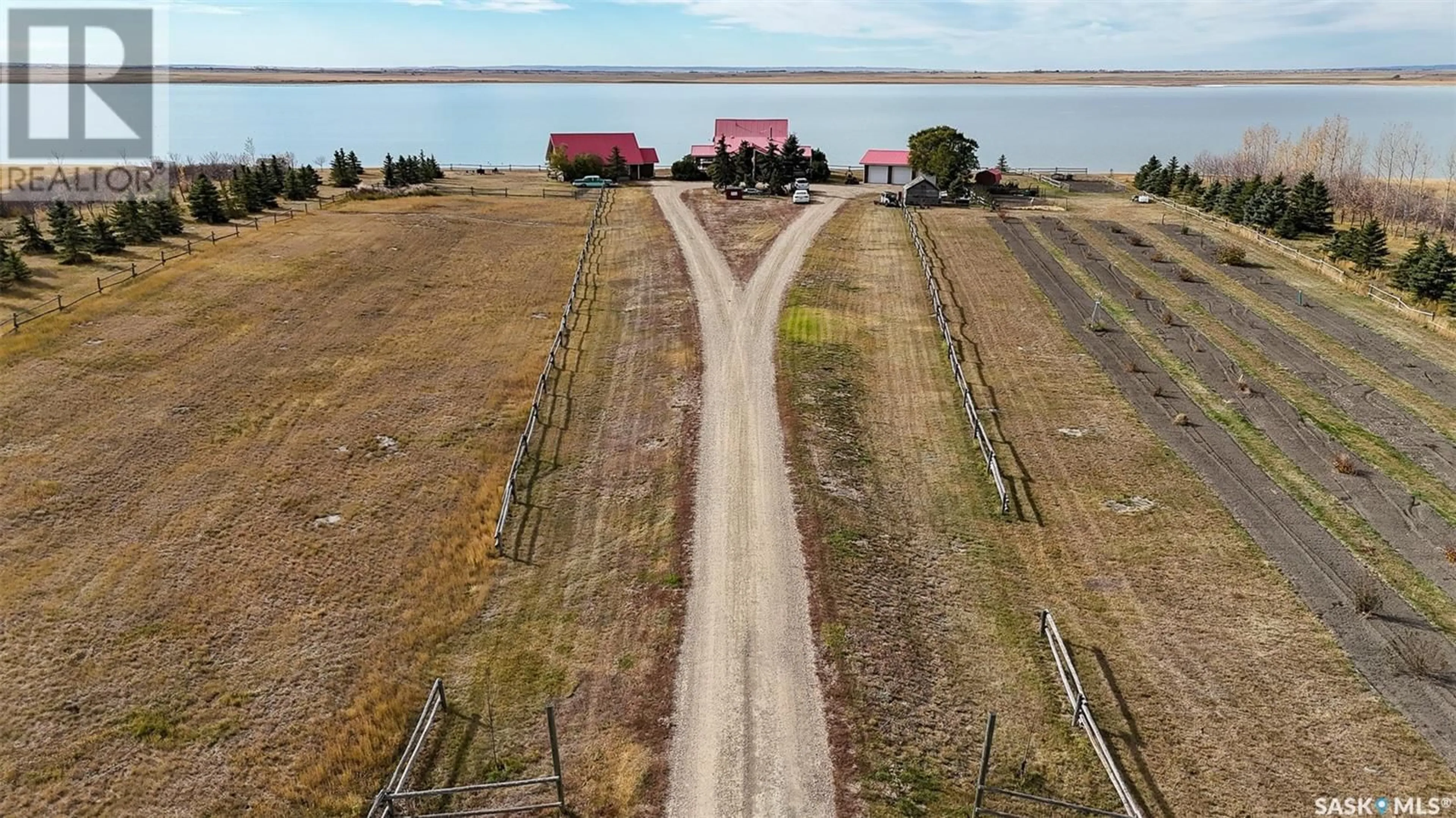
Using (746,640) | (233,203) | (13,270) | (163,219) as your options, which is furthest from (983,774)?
(233,203)

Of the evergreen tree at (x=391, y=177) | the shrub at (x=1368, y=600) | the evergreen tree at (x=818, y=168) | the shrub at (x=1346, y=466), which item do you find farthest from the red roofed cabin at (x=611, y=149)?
the shrub at (x=1368, y=600)

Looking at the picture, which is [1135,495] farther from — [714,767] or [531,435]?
[531,435]

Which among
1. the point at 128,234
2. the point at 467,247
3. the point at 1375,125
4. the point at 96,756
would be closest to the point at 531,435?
the point at 96,756

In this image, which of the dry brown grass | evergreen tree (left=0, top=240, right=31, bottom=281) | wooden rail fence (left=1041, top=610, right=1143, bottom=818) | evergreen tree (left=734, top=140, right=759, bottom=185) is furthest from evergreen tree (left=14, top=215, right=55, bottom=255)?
wooden rail fence (left=1041, top=610, right=1143, bottom=818)

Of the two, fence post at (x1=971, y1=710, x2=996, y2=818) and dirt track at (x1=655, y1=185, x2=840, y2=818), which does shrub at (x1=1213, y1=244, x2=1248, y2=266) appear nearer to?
dirt track at (x1=655, y1=185, x2=840, y2=818)

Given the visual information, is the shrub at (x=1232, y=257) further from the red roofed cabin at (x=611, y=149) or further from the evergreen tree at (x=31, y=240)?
the evergreen tree at (x=31, y=240)

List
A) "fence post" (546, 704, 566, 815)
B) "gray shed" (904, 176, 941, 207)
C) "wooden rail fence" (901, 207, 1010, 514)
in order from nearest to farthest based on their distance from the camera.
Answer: "fence post" (546, 704, 566, 815) → "wooden rail fence" (901, 207, 1010, 514) → "gray shed" (904, 176, 941, 207)
